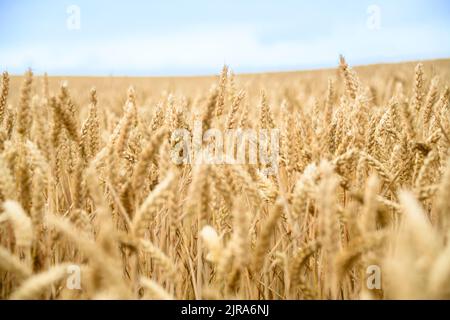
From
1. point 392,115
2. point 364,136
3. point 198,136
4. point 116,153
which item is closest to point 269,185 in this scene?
point 198,136

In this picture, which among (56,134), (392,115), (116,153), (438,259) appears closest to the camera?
(438,259)

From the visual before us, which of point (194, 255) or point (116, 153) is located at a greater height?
point (116, 153)

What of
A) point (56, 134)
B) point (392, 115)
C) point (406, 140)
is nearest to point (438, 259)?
point (406, 140)

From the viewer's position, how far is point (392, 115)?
1727 mm

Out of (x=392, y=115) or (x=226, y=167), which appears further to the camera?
(x=392, y=115)

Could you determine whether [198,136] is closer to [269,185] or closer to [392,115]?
[269,185]

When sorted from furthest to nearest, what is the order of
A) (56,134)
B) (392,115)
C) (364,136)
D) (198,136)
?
1. (392,115)
2. (364,136)
3. (198,136)
4. (56,134)

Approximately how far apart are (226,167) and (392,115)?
1.09 m
